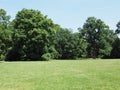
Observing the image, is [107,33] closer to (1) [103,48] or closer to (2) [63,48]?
(1) [103,48]

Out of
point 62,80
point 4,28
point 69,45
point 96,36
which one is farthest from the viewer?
point 96,36

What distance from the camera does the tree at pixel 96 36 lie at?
9488 cm

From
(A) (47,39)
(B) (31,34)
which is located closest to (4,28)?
(B) (31,34)

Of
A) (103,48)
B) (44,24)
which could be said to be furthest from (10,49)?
(103,48)

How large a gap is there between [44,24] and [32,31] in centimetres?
436

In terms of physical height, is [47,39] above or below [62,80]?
above

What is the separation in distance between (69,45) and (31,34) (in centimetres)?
2666

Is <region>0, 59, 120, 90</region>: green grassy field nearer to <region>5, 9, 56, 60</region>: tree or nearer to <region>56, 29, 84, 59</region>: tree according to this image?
<region>5, 9, 56, 60</region>: tree

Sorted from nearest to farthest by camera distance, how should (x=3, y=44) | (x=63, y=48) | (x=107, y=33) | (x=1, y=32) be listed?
(x=1, y=32), (x=3, y=44), (x=63, y=48), (x=107, y=33)

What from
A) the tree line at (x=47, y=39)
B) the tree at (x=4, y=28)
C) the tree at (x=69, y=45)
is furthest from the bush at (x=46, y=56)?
the tree at (x=69, y=45)

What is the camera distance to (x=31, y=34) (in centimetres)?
6506

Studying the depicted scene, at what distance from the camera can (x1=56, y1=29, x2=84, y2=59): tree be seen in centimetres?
8925

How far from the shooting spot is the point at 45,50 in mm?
67125

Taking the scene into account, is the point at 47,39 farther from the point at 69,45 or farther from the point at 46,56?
the point at 69,45
